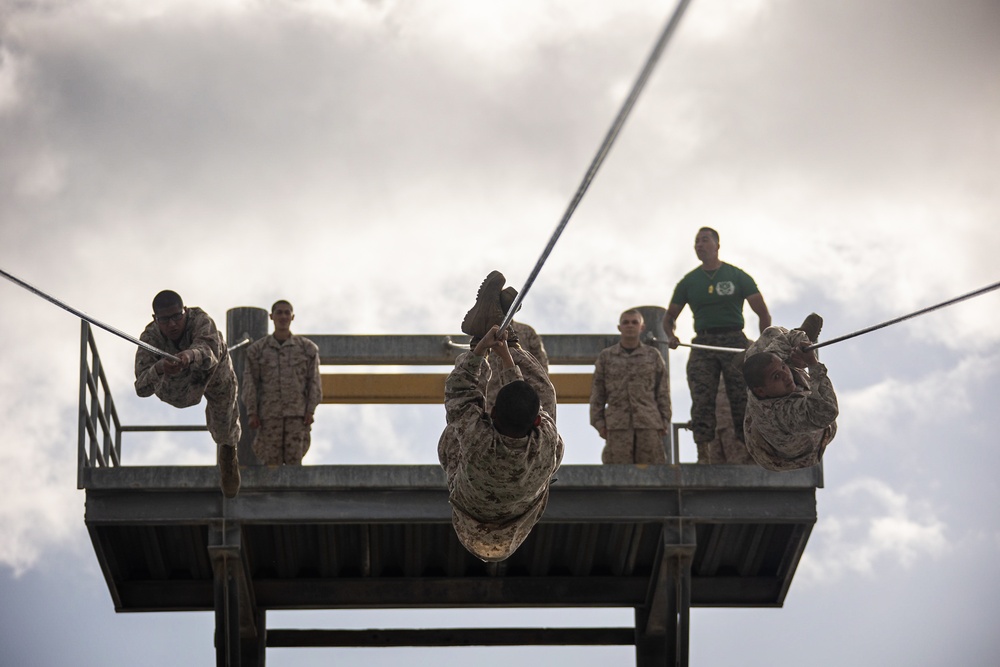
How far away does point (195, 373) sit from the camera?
1273 cm

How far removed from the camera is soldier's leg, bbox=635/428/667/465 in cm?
1443

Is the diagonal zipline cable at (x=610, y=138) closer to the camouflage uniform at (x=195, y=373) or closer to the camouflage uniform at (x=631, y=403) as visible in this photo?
the camouflage uniform at (x=195, y=373)

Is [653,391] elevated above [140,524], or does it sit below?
above

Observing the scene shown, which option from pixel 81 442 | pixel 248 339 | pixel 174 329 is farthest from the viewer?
pixel 248 339

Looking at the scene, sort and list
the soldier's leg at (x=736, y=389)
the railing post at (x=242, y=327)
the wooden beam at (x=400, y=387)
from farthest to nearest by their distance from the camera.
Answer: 1. the wooden beam at (x=400, y=387)
2. the railing post at (x=242, y=327)
3. the soldier's leg at (x=736, y=389)

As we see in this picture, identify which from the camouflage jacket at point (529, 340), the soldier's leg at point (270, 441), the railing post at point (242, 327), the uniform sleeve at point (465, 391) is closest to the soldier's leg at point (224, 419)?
the soldier's leg at point (270, 441)

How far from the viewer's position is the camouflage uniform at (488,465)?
9.72m

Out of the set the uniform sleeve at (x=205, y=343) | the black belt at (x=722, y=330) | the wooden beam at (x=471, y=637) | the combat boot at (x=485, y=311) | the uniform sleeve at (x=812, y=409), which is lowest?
the combat boot at (x=485, y=311)

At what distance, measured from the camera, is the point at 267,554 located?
1525 cm

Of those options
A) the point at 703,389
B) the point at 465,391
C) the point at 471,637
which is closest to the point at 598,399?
the point at 703,389

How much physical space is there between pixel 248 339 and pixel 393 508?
2052mm

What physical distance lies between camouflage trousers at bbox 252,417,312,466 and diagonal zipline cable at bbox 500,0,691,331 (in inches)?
205

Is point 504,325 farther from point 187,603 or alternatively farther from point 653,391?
point 187,603

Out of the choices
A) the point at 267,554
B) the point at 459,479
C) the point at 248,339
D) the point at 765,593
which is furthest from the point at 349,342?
the point at 459,479
